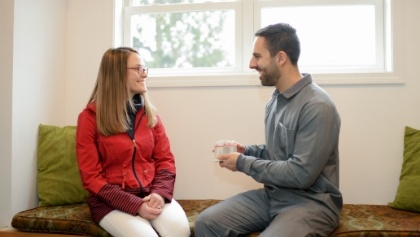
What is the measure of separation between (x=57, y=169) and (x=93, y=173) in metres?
0.60

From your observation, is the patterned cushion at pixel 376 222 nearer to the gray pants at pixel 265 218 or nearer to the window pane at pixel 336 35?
the gray pants at pixel 265 218

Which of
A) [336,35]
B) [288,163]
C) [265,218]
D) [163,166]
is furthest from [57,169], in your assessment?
[336,35]

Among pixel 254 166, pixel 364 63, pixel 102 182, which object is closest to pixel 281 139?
pixel 254 166

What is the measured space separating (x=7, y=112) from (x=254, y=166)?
1449mm

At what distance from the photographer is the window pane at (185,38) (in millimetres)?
2803

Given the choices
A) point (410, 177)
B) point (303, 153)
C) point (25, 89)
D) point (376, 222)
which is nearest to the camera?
point (303, 153)

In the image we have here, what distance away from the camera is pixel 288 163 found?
1689mm

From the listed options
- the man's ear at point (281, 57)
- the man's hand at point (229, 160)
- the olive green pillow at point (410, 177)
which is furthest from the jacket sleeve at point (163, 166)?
the olive green pillow at point (410, 177)

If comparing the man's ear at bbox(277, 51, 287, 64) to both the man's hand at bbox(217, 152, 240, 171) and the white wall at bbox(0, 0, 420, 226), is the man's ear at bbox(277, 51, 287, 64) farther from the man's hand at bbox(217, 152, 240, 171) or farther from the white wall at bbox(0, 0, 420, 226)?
the white wall at bbox(0, 0, 420, 226)

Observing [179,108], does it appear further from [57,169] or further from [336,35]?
[336,35]

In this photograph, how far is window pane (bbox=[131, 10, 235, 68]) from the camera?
9.20ft

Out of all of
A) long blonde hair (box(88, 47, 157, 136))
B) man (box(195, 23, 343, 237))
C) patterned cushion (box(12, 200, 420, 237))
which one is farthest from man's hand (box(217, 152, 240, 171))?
long blonde hair (box(88, 47, 157, 136))

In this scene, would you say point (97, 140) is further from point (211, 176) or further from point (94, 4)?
point (94, 4)

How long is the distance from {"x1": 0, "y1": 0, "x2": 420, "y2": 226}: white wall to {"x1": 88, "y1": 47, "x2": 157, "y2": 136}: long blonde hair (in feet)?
1.88
